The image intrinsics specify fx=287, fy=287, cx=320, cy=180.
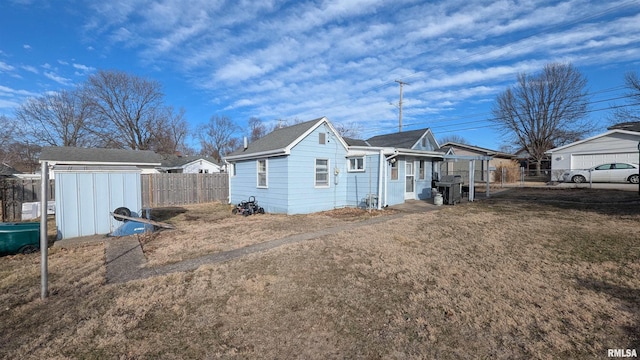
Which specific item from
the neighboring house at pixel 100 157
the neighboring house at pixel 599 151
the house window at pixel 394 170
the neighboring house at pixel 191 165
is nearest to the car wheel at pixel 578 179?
the neighboring house at pixel 599 151

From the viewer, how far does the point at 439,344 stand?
288 cm

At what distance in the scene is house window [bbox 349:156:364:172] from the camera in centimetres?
1295

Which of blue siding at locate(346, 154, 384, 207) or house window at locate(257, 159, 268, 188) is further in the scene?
house window at locate(257, 159, 268, 188)

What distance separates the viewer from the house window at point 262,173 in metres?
12.8

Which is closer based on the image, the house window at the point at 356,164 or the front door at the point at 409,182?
the house window at the point at 356,164

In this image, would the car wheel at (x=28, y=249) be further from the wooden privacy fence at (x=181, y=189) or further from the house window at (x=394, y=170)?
the house window at (x=394, y=170)

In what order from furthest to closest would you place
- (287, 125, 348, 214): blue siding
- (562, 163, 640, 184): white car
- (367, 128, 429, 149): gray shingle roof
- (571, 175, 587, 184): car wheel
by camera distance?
(571, 175, 587, 184): car wheel
(562, 163, 640, 184): white car
(367, 128, 429, 149): gray shingle roof
(287, 125, 348, 214): blue siding

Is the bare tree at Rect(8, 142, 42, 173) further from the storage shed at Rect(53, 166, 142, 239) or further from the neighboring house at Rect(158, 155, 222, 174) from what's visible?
the storage shed at Rect(53, 166, 142, 239)

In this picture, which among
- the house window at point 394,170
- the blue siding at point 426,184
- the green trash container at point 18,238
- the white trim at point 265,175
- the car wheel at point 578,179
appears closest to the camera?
the green trash container at point 18,238

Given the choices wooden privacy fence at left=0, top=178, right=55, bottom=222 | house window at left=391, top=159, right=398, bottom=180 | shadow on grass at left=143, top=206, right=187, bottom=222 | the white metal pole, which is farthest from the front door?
wooden privacy fence at left=0, top=178, right=55, bottom=222

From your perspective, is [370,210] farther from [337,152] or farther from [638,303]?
[638,303]

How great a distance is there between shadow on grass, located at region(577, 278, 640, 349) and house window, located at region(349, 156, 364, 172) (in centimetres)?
909

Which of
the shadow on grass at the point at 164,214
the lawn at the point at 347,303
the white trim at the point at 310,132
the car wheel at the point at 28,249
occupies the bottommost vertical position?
the shadow on grass at the point at 164,214

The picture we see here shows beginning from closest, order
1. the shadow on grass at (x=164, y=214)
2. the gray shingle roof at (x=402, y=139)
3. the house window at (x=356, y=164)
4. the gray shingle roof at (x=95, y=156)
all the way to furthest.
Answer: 1. the shadow on grass at (x=164, y=214)
2. the house window at (x=356, y=164)
3. the gray shingle roof at (x=95, y=156)
4. the gray shingle roof at (x=402, y=139)
